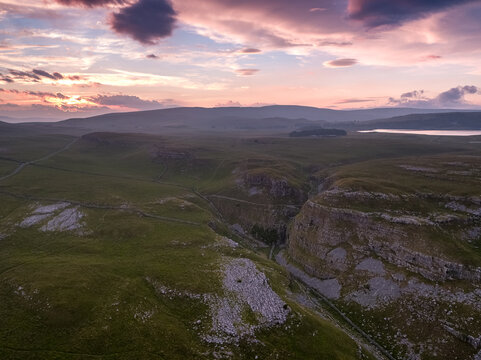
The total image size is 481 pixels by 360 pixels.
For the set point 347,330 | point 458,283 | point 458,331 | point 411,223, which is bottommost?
point 347,330

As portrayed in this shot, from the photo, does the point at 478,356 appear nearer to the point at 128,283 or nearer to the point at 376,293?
the point at 376,293

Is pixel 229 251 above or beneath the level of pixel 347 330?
above

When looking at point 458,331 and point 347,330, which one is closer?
point 458,331

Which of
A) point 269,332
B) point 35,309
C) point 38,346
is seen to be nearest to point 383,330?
point 269,332

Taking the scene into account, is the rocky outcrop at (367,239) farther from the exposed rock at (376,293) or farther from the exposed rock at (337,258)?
the exposed rock at (376,293)

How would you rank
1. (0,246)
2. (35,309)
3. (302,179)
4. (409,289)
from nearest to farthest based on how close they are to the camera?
1. (35,309)
2. (409,289)
3. (0,246)
4. (302,179)

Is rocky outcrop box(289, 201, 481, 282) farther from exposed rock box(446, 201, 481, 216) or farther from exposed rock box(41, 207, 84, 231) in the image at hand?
exposed rock box(41, 207, 84, 231)

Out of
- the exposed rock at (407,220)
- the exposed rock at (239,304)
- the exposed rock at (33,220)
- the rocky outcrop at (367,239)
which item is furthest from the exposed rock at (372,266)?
the exposed rock at (33,220)

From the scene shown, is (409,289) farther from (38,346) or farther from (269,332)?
(38,346)
